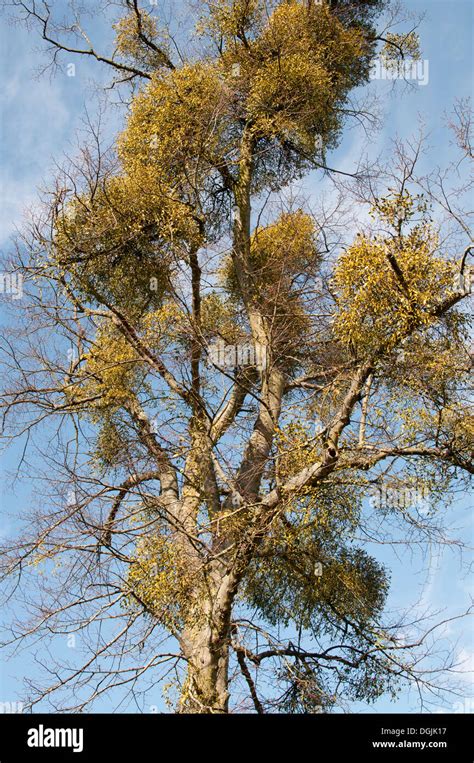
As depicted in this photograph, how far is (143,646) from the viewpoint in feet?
25.3

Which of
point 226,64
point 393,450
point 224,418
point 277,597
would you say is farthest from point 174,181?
point 277,597

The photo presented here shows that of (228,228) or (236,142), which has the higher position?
(236,142)

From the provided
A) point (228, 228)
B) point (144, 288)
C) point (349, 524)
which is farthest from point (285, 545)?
point (228, 228)

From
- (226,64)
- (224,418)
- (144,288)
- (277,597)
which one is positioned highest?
(226,64)

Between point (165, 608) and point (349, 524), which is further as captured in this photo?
point (349, 524)

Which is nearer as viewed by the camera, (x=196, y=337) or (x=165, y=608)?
(x=165, y=608)

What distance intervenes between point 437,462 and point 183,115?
18.0 ft

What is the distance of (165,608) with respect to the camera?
7.78m

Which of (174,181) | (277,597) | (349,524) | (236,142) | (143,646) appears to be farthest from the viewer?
(236,142)

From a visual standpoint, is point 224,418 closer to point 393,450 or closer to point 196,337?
point 196,337

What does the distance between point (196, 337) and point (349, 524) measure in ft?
8.60

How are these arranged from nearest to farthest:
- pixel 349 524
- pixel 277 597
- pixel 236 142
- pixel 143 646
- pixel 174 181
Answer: pixel 143 646, pixel 349 524, pixel 277 597, pixel 174 181, pixel 236 142

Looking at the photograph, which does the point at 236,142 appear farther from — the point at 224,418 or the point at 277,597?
the point at 277,597

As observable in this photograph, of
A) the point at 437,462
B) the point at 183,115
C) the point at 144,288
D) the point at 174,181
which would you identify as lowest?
the point at 437,462
